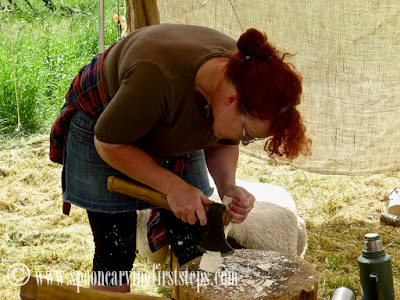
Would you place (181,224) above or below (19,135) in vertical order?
above

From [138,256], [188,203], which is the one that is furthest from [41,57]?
[188,203]

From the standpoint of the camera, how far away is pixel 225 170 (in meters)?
2.21

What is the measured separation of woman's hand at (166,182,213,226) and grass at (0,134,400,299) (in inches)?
52.2

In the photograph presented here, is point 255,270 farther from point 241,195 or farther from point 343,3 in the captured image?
point 343,3

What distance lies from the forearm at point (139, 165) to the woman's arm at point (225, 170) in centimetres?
23

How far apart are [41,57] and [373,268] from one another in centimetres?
484

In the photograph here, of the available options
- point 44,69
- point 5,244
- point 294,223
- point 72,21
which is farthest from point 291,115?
point 72,21

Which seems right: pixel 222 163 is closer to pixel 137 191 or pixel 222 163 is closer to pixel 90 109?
pixel 137 191

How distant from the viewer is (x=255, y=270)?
77.9 inches

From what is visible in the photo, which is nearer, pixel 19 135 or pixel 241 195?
pixel 241 195

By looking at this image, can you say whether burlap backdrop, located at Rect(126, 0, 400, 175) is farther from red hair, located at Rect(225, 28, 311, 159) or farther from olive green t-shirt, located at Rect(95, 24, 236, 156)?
red hair, located at Rect(225, 28, 311, 159)

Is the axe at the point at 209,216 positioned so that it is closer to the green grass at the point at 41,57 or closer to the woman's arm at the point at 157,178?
the woman's arm at the point at 157,178

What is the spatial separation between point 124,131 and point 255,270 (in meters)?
0.66

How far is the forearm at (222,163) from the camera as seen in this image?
2193 mm
